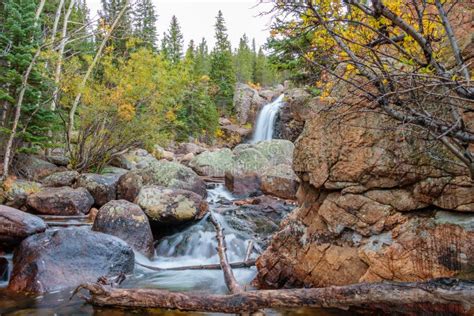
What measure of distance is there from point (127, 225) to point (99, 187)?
3984mm

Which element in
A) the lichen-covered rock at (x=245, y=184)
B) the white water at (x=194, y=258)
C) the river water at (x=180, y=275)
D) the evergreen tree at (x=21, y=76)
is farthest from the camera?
the lichen-covered rock at (x=245, y=184)

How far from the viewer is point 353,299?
3.57 meters

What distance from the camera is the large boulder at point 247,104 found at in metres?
33.5

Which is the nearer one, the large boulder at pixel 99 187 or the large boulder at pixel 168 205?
the large boulder at pixel 168 205

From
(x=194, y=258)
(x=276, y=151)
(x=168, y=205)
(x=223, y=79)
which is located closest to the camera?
(x=194, y=258)

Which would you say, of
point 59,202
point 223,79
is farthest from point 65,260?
point 223,79

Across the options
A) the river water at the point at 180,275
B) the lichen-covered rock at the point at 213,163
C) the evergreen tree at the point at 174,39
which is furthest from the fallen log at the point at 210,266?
the evergreen tree at the point at 174,39

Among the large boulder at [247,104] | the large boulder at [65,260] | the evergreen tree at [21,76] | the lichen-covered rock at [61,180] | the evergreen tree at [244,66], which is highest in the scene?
the evergreen tree at [244,66]

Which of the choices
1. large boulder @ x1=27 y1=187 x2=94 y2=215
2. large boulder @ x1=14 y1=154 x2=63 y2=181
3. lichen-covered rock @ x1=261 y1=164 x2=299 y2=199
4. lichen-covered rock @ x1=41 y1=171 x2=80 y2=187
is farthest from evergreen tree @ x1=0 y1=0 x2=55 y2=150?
lichen-covered rock @ x1=261 y1=164 x2=299 y2=199

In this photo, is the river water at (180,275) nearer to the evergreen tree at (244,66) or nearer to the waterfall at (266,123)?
the waterfall at (266,123)

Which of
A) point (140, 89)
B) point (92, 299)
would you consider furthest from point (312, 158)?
point (140, 89)

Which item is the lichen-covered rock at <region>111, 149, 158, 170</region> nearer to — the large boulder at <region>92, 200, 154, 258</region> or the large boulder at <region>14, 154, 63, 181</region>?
the large boulder at <region>14, 154, 63, 181</region>

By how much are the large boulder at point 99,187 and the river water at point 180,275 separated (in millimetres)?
3310

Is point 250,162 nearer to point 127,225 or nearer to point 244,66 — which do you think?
point 127,225
